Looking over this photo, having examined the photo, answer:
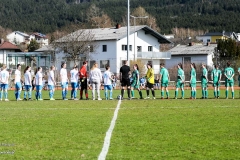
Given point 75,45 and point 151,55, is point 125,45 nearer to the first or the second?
point 151,55

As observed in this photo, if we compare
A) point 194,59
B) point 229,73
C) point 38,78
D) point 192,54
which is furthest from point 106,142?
point 192,54

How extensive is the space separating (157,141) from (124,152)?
1.63 metres

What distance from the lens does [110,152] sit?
36.0ft

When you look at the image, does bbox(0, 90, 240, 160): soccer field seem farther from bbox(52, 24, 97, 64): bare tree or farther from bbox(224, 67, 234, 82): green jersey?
bbox(52, 24, 97, 64): bare tree

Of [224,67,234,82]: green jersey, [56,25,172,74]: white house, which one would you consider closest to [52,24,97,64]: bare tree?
[56,25,172,74]: white house

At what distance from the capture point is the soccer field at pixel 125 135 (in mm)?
10914

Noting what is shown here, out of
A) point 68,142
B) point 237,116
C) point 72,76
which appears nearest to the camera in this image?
point 68,142

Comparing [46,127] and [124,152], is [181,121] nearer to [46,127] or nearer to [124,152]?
[46,127]

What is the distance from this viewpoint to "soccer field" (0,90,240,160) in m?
10.9

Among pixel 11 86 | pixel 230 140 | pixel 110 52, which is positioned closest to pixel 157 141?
pixel 230 140

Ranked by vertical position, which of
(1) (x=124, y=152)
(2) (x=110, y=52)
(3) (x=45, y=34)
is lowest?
(1) (x=124, y=152)

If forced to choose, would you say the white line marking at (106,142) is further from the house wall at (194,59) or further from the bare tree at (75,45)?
the house wall at (194,59)

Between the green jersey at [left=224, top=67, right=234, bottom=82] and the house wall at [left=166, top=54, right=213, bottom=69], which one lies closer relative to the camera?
the green jersey at [left=224, top=67, right=234, bottom=82]

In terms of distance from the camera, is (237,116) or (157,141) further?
(237,116)
